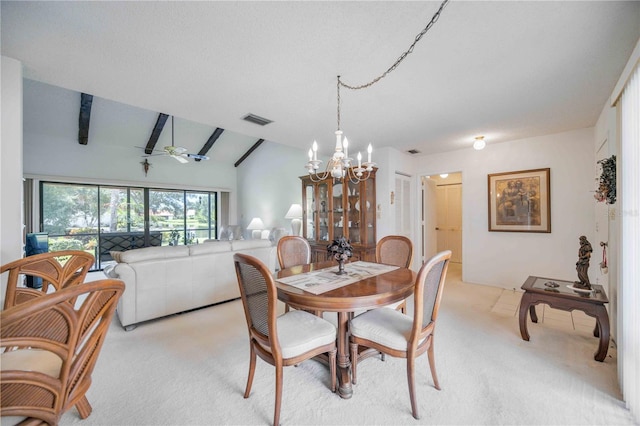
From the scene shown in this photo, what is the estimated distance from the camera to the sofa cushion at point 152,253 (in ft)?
9.11

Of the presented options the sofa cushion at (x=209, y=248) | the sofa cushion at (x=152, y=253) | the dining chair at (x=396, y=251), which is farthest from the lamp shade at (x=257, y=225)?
the dining chair at (x=396, y=251)

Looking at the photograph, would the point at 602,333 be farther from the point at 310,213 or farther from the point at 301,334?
the point at 310,213

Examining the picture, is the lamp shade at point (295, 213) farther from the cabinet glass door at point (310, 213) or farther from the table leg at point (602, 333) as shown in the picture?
the table leg at point (602, 333)

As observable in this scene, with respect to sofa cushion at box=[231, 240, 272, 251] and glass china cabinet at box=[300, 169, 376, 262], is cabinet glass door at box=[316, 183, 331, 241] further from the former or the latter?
sofa cushion at box=[231, 240, 272, 251]

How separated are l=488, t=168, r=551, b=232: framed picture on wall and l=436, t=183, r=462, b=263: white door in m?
2.35

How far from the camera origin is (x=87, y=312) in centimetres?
104

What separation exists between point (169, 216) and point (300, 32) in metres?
6.72

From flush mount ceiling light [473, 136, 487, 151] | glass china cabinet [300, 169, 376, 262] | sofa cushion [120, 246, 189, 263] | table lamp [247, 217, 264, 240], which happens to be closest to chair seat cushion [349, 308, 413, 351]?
sofa cushion [120, 246, 189, 263]

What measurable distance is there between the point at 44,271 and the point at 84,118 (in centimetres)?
471

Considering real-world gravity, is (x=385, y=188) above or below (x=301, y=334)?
above

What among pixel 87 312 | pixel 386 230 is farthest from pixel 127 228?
pixel 87 312

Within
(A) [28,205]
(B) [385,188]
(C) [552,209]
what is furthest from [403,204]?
(A) [28,205]

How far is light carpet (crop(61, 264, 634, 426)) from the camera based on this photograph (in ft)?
5.16

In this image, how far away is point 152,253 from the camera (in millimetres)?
2930
